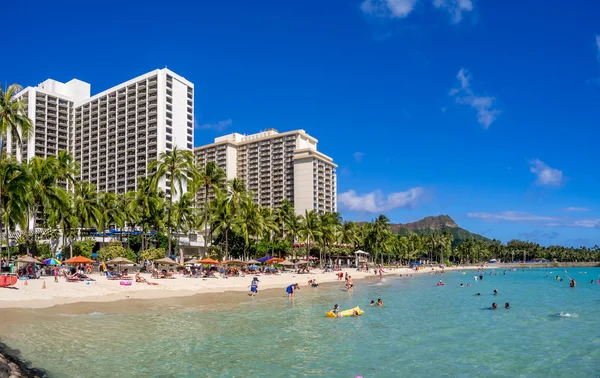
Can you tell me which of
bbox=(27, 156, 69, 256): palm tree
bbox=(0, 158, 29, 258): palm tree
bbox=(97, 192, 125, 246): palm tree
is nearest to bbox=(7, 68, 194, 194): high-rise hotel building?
bbox=(97, 192, 125, 246): palm tree

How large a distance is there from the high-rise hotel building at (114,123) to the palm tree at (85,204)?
129ft

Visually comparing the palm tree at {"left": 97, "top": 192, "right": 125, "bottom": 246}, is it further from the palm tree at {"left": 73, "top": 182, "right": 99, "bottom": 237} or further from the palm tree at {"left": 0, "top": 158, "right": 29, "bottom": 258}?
the palm tree at {"left": 0, "top": 158, "right": 29, "bottom": 258}

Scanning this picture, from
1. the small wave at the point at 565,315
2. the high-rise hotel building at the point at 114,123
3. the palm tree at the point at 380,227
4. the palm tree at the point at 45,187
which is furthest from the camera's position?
the high-rise hotel building at the point at 114,123

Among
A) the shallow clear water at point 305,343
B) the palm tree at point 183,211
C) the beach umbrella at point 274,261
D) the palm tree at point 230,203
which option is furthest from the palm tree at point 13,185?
the beach umbrella at point 274,261

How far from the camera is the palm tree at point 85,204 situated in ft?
201

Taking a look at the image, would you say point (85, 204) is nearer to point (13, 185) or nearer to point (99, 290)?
point (13, 185)

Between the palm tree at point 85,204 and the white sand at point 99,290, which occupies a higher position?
the palm tree at point 85,204

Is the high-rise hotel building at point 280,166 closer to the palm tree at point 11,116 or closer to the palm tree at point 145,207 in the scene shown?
the palm tree at point 145,207

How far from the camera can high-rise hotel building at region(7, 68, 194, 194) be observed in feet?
369

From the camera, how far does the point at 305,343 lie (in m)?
19.5

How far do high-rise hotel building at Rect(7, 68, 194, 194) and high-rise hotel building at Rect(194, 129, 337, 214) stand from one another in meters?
28.0

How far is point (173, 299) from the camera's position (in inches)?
1318

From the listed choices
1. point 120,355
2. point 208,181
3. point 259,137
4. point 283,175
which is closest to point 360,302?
point 120,355

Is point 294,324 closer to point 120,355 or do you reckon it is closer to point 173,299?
point 120,355
